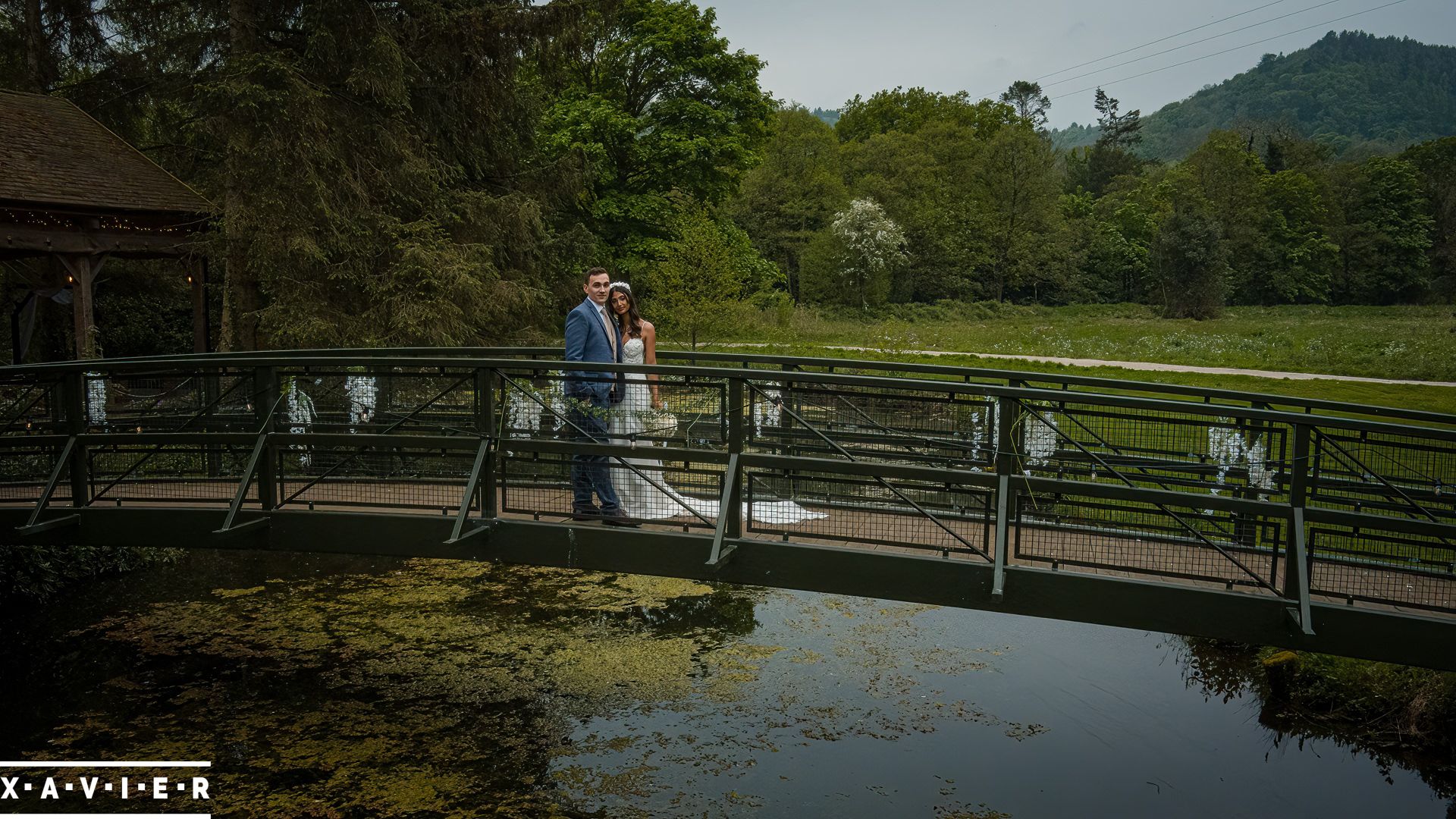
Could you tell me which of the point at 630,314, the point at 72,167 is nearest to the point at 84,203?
the point at 72,167

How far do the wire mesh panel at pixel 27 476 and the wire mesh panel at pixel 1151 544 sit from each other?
7693mm

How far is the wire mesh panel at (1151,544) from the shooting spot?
271 inches

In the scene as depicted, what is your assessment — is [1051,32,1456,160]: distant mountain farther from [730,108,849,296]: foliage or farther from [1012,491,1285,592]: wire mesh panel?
[1012,491,1285,592]: wire mesh panel

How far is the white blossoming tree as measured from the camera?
45.8m

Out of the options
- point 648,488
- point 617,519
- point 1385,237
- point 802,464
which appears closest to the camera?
point 802,464

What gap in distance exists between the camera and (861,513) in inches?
318

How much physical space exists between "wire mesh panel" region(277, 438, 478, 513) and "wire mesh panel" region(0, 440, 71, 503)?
1.92m

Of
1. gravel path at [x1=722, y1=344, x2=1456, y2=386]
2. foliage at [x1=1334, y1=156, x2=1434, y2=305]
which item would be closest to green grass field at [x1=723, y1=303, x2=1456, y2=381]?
gravel path at [x1=722, y1=344, x2=1456, y2=386]

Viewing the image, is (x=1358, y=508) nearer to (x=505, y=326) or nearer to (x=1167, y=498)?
(x=1167, y=498)

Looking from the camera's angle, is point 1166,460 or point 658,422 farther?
point 658,422

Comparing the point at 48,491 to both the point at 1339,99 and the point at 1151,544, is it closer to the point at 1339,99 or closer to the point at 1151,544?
the point at 1151,544

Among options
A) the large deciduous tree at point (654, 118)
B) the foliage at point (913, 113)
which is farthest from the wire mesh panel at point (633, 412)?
the foliage at point (913, 113)

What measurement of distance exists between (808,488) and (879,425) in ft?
2.41

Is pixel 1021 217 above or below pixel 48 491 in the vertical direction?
above
